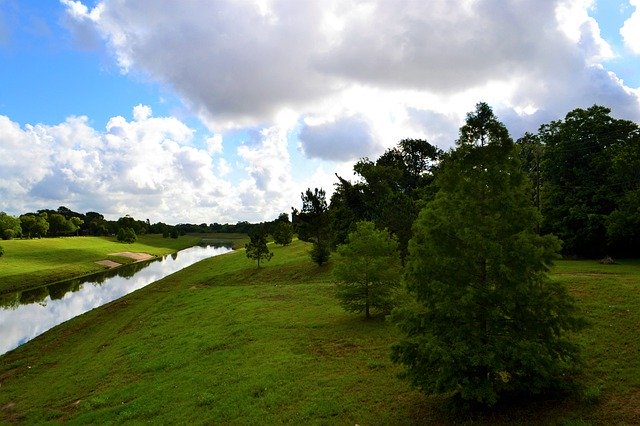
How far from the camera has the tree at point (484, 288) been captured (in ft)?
38.8

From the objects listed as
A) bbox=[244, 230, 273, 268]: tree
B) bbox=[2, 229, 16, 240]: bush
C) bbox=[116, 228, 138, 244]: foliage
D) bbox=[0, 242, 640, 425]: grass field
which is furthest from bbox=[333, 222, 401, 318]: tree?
bbox=[116, 228, 138, 244]: foliage

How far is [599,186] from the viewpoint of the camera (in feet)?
137

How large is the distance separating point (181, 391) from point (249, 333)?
293 inches

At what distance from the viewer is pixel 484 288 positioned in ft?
40.8

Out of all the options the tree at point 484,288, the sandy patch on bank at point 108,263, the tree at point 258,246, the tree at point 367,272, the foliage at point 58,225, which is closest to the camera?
the tree at point 484,288

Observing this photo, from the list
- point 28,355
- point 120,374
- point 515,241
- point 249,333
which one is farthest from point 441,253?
point 28,355

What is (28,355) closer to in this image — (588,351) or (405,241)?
(405,241)

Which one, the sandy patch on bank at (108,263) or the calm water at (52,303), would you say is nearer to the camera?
the calm water at (52,303)

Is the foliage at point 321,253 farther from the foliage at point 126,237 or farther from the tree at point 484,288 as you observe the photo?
the foliage at point 126,237

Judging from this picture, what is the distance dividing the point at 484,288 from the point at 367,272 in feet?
44.8

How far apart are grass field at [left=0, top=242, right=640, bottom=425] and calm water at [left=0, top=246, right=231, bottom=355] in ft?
12.9

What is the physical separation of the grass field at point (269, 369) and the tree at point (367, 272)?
1207 millimetres

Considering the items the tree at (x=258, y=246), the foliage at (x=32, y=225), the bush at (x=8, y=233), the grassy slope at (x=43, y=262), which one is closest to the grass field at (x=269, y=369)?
the tree at (x=258, y=246)

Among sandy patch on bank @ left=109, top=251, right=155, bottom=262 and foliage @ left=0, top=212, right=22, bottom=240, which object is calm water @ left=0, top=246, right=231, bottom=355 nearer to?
sandy patch on bank @ left=109, top=251, right=155, bottom=262
